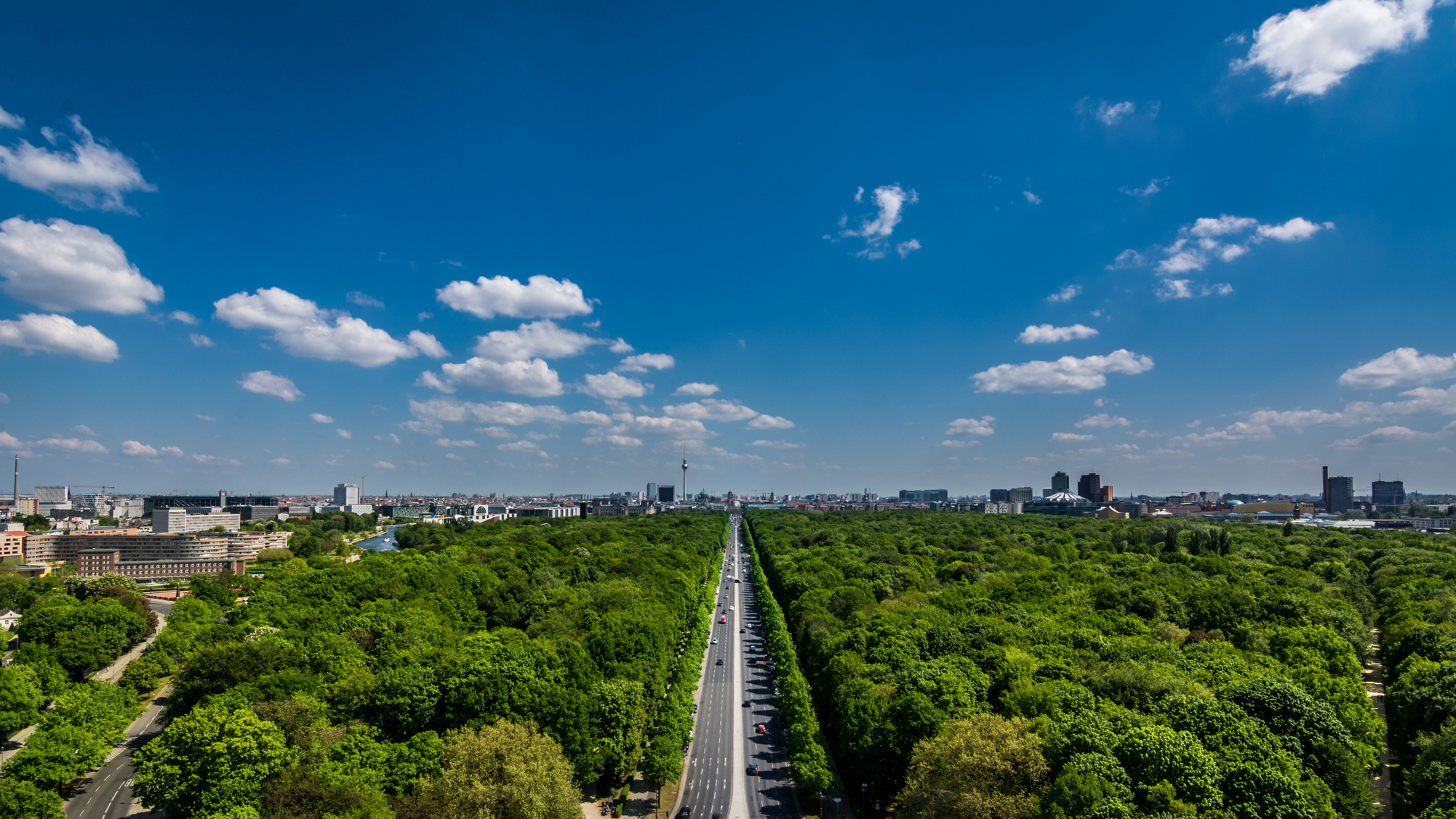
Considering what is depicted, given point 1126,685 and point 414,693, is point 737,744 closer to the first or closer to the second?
point 414,693

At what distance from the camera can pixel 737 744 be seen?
52.0 meters

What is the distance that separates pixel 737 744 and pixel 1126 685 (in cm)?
2571

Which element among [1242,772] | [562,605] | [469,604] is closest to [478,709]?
[562,605]

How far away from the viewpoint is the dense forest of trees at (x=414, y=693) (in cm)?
3506

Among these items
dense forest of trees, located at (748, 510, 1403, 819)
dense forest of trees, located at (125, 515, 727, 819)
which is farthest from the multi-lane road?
dense forest of trees, located at (748, 510, 1403, 819)

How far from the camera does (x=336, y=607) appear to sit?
69.1 m

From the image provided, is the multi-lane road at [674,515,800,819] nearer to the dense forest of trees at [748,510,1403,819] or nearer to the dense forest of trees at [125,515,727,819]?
the dense forest of trees at [125,515,727,819]

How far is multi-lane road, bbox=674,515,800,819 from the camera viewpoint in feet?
140

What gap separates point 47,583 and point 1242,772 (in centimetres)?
13697

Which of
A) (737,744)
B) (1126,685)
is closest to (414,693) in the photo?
(737,744)

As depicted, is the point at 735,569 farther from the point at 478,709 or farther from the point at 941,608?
the point at 478,709

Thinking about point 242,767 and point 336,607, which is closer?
point 242,767

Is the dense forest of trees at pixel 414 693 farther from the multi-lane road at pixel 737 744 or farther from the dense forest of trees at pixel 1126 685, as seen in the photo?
the dense forest of trees at pixel 1126 685

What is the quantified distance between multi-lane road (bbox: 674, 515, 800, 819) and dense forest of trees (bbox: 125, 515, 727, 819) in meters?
2.87
